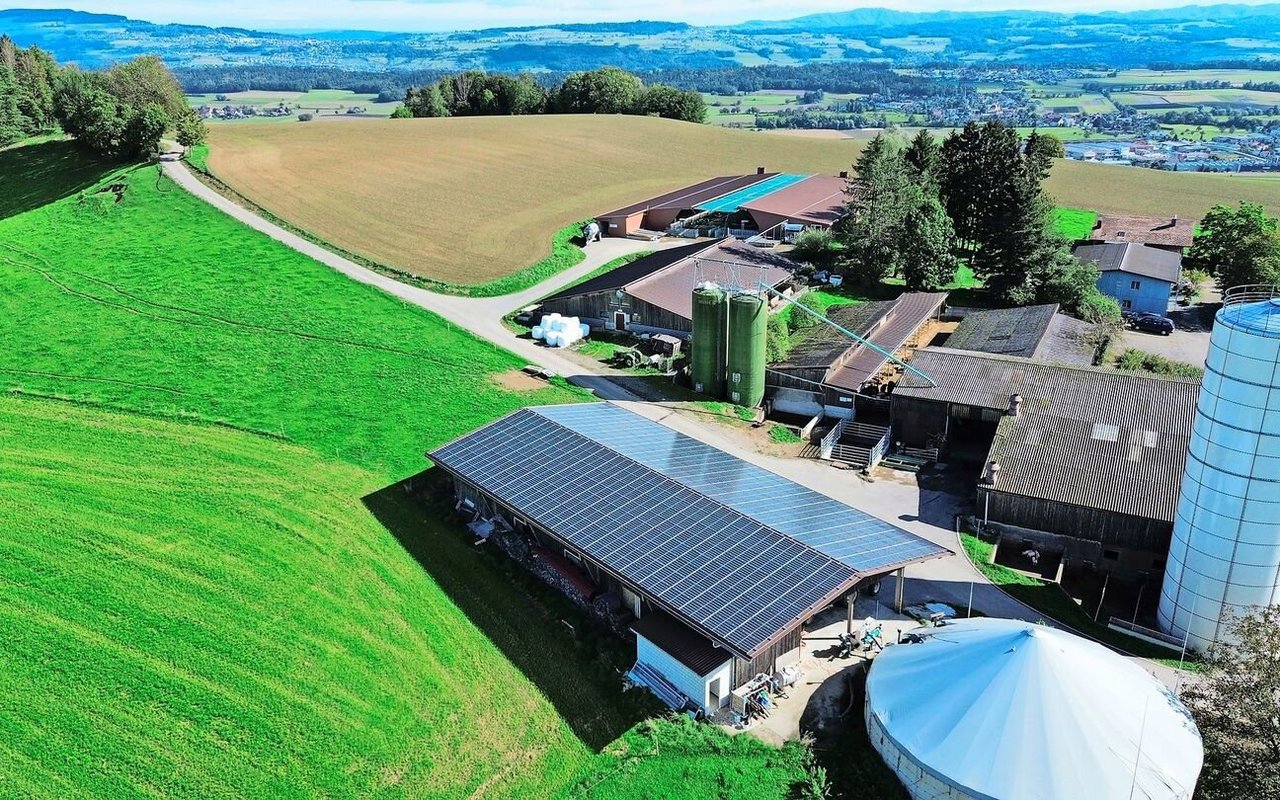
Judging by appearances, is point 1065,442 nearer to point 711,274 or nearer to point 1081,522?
point 1081,522

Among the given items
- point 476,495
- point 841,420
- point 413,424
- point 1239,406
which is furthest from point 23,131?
point 1239,406

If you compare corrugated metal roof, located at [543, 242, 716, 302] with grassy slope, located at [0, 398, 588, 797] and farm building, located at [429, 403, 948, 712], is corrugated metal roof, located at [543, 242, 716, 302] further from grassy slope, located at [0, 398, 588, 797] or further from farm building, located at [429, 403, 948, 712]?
grassy slope, located at [0, 398, 588, 797]

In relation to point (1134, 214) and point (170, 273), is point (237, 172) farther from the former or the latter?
point (1134, 214)

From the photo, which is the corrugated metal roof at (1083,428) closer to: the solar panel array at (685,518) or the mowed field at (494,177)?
the solar panel array at (685,518)

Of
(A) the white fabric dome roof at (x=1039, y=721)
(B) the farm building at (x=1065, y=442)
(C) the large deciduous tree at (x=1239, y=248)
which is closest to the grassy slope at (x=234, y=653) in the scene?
(A) the white fabric dome roof at (x=1039, y=721)

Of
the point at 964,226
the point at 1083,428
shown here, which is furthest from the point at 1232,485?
the point at 964,226

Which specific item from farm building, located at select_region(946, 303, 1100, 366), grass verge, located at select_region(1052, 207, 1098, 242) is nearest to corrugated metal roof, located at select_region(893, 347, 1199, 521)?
farm building, located at select_region(946, 303, 1100, 366)
